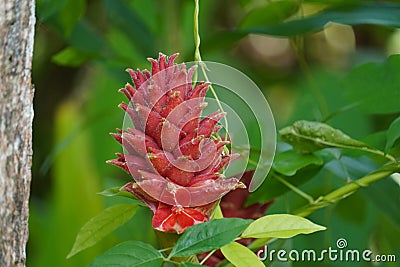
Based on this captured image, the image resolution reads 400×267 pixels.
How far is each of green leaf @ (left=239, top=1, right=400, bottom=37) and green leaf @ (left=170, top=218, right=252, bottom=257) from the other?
0.30m

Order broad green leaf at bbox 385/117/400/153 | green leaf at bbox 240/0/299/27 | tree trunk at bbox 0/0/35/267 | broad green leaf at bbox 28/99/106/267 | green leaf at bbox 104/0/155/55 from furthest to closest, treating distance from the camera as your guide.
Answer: broad green leaf at bbox 28/99/106/267
green leaf at bbox 104/0/155/55
green leaf at bbox 240/0/299/27
broad green leaf at bbox 385/117/400/153
tree trunk at bbox 0/0/35/267

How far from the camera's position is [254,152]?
62cm

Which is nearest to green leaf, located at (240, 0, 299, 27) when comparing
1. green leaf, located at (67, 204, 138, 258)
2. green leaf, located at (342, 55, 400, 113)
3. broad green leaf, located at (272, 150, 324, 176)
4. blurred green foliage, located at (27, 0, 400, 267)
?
blurred green foliage, located at (27, 0, 400, 267)

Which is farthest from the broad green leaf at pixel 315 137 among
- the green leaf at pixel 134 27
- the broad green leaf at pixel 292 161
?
the green leaf at pixel 134 27

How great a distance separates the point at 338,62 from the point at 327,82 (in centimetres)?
77

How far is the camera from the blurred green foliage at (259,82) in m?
0.66

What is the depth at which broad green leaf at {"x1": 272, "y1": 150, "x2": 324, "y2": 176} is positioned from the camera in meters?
0.57

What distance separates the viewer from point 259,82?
1709 millimetres

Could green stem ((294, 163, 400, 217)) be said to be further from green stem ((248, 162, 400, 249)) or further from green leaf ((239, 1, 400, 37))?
green leaf ((239, 1, 400, 37))

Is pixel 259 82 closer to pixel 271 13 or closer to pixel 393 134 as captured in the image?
pixel 271 13

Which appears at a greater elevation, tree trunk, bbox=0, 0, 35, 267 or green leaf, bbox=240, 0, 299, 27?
green leaf, bbox=240, 0, 299, 27

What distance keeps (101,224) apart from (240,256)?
0.14 metres

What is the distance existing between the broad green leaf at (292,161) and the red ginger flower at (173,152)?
12cm

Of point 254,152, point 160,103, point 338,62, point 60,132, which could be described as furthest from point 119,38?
point 338,62
